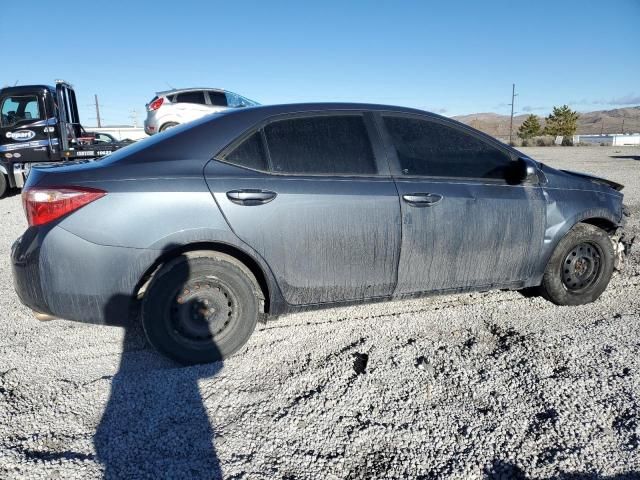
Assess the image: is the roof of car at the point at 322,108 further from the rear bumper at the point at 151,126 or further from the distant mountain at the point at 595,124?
the distant mountain at the point at 595,124

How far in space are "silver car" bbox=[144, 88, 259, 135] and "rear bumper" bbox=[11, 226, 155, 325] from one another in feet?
38.1

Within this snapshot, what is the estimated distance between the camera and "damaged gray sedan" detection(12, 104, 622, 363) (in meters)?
2.60

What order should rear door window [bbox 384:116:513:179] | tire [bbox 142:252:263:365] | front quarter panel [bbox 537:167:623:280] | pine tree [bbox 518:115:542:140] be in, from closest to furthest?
tire [bbox 142:252:263:365]
rear door window [bbox 384:116:513:179]
front quarter panel [bbox 537:167:623:280]
pine tree [bbox 518:115:542:140]

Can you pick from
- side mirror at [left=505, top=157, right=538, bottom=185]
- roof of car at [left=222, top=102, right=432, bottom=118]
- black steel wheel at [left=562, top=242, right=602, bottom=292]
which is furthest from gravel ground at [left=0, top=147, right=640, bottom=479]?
roof of car at [left=222, top=102, right=432, bottom=118]

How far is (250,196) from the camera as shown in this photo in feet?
8.98

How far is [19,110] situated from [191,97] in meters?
4.74

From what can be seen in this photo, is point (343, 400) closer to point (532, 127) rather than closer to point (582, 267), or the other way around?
point (582, 267)

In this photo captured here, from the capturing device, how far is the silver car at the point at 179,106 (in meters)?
13.6

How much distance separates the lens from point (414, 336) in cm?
322

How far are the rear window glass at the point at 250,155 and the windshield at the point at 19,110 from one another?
1022 centimetres

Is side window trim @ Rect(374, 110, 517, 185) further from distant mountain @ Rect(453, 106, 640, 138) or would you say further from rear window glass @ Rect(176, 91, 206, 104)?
distant mountain @ Rect(453, 106, 640, 138)

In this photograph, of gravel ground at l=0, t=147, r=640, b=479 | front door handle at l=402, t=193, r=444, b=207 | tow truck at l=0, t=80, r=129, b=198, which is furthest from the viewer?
tow truck at l=0, t=80, r=129, b=198

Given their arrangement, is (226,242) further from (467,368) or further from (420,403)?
(467,368)

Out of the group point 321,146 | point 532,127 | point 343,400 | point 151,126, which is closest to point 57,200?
point 321,146
